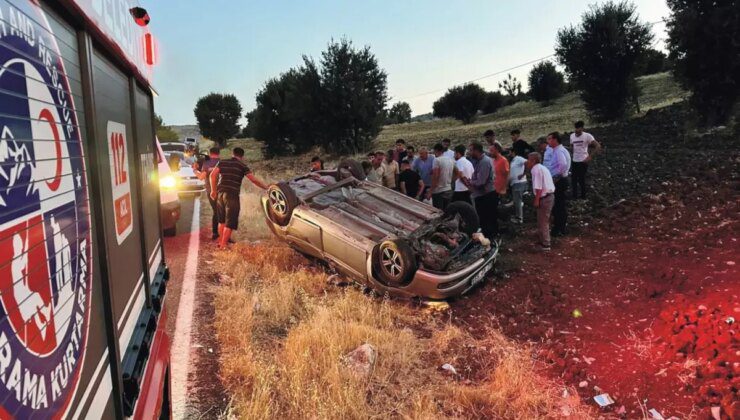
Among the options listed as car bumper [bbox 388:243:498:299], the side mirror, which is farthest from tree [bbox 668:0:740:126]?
the side mirror

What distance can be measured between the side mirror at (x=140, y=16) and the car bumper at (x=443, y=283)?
364 cm

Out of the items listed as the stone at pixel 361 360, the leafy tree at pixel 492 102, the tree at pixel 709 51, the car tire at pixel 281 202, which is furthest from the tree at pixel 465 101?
the stone at pixel 361 360

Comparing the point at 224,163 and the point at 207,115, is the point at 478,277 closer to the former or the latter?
the point at 224,163

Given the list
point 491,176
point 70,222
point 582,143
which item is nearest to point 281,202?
point 491,176

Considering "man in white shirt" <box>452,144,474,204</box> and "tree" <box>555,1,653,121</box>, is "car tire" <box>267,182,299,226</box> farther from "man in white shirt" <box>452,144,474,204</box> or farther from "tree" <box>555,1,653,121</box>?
"tree" <box>555,1,653,121</box>

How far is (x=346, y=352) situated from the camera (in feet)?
14.4

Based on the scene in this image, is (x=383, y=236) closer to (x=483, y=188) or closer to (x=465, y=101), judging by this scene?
(x=483, y=188)

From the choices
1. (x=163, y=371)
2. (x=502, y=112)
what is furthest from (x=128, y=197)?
(x=502, y=112)

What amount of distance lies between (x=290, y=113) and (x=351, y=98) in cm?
451

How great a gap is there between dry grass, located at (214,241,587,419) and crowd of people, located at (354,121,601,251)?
3.16 m

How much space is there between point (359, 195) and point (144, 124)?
13.5ft

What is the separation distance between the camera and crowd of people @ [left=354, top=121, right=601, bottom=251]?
7.77m

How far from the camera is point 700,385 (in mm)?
3678

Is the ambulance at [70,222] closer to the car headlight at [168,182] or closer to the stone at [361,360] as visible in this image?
the stone at [361,360]
